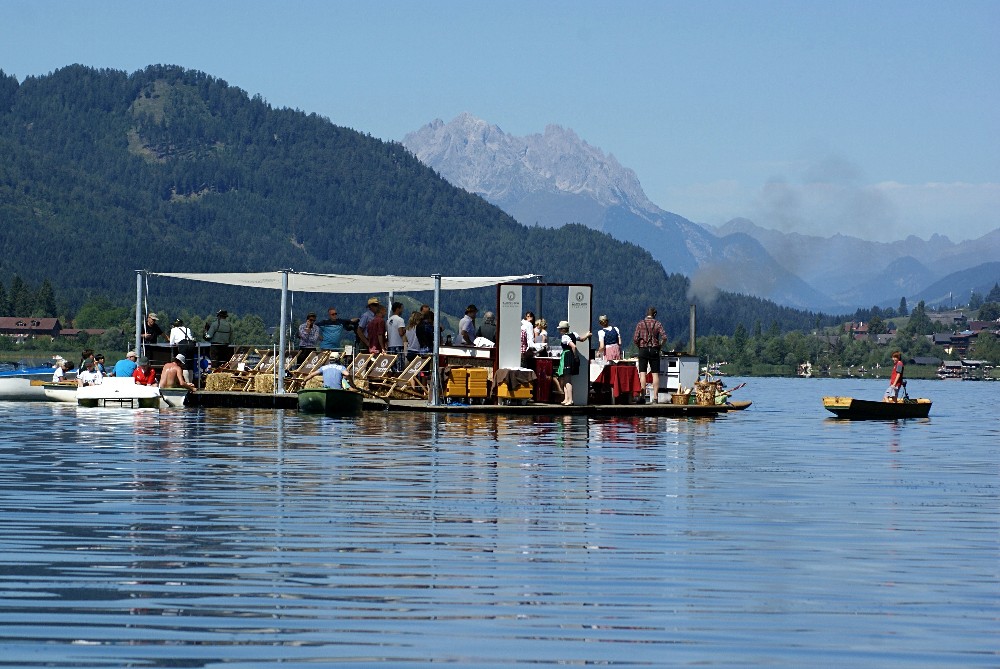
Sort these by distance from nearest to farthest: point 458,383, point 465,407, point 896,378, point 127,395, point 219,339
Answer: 1. point 465,407
2. point 458,383
3. point 127,395
4. point 219,339
5. point 896,378

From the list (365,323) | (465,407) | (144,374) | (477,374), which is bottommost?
(465,407)

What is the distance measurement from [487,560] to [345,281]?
2956 centimetres

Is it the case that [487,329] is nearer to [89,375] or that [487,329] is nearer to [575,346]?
[575,346]

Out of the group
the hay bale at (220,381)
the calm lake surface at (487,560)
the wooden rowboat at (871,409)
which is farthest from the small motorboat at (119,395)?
the wooden rowboat at (871,409)

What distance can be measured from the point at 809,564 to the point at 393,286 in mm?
28827

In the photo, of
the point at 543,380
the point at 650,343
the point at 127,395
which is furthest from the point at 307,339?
the point at 650,343

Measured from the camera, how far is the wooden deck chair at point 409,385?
39.4 m

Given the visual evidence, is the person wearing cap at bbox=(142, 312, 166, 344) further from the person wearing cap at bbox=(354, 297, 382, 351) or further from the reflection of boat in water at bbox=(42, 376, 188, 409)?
the person wearing cap at bbox=(354, 297, 382, 351)

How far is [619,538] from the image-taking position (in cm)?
1462

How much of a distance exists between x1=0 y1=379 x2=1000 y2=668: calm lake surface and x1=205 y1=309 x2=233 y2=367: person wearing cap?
1887 cm

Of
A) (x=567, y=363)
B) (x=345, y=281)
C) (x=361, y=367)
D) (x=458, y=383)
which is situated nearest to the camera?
(x=567, y=363)

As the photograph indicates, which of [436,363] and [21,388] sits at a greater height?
[436,363]

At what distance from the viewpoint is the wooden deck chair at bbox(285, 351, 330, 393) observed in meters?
42.1

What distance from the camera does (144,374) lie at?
42312 millimetres
